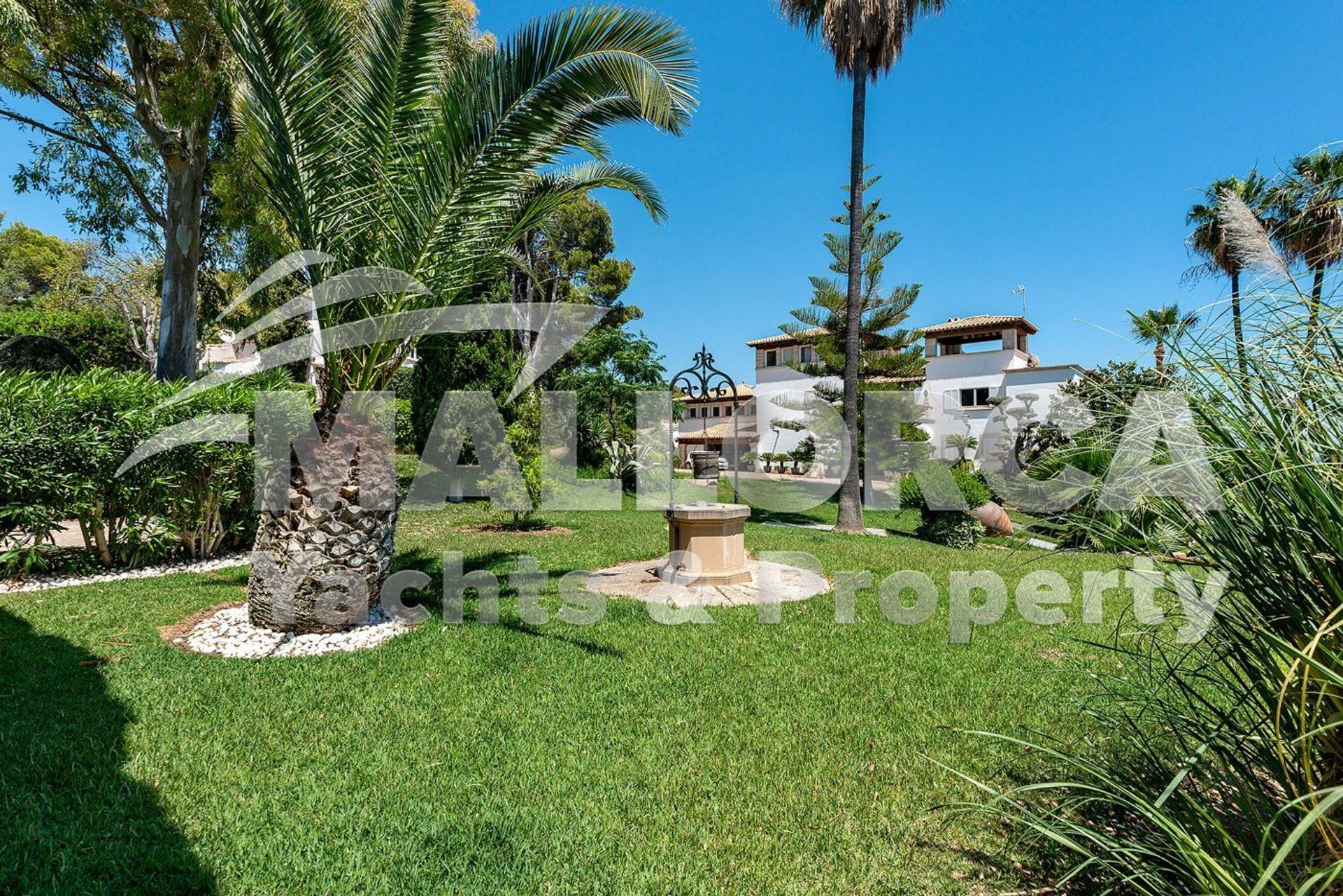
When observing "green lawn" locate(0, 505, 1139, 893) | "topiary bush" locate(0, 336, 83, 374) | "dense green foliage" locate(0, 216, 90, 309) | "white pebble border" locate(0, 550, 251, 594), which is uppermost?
"dense green foliage" locate(0, 216, 90, 309)

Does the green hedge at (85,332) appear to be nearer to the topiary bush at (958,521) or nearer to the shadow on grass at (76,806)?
the shadow on grass at (76,806)

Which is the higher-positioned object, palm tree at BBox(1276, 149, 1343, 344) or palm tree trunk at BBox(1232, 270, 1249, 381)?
palm tree at BBox(1276, 149, 1343, 344)

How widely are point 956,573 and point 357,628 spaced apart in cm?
672

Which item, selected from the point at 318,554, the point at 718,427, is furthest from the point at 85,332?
the point at 718,427

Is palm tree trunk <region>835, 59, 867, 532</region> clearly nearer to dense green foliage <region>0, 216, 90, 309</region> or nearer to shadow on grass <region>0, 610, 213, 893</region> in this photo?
shadow on grass <region>0, 610, 213, 893</region>

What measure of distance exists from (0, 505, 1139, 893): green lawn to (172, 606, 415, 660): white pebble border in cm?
20

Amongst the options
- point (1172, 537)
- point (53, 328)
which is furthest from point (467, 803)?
point (53, 328)

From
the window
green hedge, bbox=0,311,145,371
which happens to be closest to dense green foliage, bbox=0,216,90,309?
green hedge, bbox=0,311,145,371

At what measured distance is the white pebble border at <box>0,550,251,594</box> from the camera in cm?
599

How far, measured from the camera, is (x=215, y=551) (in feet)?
25.2

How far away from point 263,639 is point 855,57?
13.3 metres

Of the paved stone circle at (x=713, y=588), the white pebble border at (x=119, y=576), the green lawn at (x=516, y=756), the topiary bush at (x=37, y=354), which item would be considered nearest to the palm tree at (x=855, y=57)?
the paved stone circle at (x=713, y=588)

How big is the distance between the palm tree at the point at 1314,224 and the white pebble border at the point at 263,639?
18.0 ft

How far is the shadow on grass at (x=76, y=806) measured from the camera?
2070 mm
